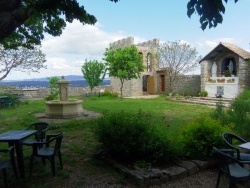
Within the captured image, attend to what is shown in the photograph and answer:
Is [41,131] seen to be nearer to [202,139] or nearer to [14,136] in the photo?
[14,136]

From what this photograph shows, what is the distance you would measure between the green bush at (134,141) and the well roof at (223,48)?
1746cm

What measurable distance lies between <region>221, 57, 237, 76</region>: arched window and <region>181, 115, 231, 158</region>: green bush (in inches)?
705

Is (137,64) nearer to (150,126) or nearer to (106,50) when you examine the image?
(106,50)

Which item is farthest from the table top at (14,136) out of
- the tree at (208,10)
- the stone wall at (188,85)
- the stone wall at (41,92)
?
the stone wall at (188,85)

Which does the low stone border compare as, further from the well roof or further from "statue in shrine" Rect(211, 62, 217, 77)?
"statue in shrine" Rect(211, 62, 217, 77)

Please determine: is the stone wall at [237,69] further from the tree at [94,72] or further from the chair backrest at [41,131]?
the chair backrest at [41,131]

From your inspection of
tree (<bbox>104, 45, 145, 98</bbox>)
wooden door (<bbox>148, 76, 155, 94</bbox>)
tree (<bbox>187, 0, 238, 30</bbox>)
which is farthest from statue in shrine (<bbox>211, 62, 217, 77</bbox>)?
tree (<bbox>187, 0, 238, 30</bbox>)

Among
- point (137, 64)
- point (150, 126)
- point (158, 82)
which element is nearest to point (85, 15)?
point (150, 126)

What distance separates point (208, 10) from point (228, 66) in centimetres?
2071

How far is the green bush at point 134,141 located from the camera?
4941 mm

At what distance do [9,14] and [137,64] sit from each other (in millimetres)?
19594

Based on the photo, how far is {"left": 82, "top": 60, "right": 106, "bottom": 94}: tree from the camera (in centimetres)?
2520

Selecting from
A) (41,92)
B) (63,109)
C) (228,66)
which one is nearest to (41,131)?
(63,109)

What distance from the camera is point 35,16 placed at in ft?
23.9
